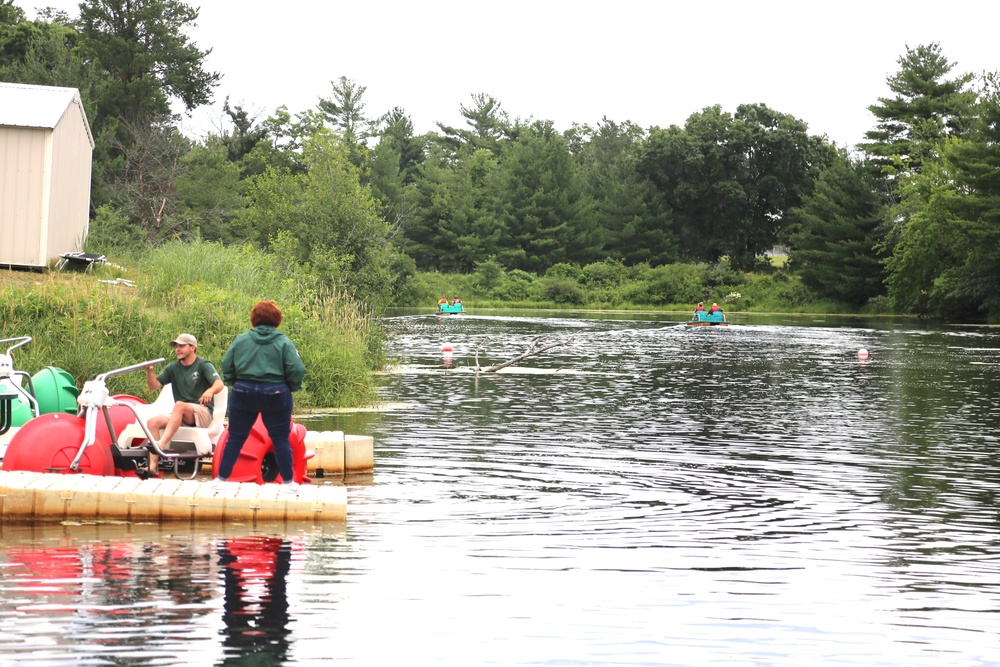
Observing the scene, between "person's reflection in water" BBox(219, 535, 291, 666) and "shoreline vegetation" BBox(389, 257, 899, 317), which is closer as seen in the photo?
"person's reflection in water" BBox(219, 535, 291, 666)

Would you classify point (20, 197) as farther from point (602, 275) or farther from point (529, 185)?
point (529, 185)

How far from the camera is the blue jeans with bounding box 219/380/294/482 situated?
477 inches

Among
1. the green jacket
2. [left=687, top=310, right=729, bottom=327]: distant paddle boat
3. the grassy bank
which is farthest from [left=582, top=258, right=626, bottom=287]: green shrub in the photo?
the green jacket

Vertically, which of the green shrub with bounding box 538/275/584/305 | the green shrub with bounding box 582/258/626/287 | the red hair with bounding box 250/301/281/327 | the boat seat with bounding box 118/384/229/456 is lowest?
the boat seat with bounding box 118/384/229/456

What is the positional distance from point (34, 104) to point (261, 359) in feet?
64.5

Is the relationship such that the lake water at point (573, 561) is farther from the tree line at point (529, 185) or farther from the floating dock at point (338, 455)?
the tree line at point (529, 185)

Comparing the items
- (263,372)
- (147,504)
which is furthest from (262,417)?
(147,504)

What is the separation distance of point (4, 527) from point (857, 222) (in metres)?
87.6

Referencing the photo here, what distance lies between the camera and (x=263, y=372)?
12.0 m

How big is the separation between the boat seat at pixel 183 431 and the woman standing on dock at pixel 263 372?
4.91 feet

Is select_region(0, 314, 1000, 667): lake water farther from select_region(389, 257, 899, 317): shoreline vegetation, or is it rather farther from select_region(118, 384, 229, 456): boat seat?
select_region(389, 257, 899, 317): shoreline vegetation

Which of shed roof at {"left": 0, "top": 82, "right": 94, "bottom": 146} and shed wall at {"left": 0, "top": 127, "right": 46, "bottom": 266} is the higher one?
shed roof at {"left": 0, "top": 82, "right": 94, "bottom": 146}

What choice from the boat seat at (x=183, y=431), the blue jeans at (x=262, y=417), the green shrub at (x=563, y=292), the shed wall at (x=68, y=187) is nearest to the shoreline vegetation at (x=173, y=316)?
the shed wall at (x=68, y=187)

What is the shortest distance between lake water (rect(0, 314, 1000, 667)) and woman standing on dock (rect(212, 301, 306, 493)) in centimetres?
114
